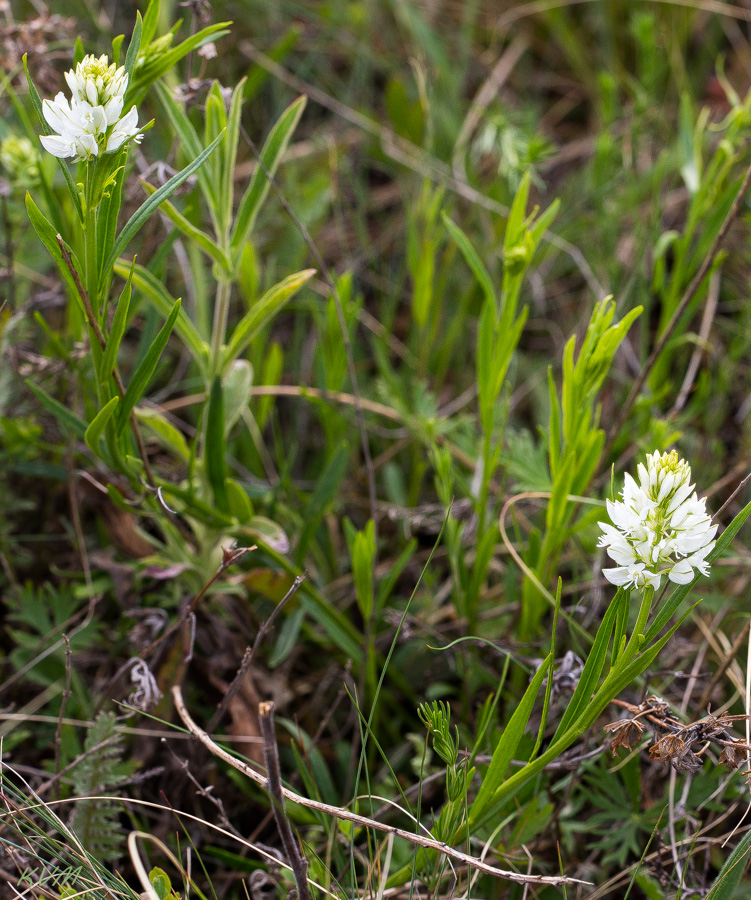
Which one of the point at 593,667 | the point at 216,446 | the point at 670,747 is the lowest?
the point at 670,747

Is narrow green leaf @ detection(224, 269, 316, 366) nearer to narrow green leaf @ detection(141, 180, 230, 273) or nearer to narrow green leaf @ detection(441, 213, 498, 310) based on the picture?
narrow green leaf @ detection(141, 180, 230, 273)

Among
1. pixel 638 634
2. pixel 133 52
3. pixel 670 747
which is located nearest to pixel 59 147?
pixel 133 52

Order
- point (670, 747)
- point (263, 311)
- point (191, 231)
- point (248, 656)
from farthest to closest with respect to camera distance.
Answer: point (263, 311)
point (191, 231)
point (248, 656)
point (670, 747)

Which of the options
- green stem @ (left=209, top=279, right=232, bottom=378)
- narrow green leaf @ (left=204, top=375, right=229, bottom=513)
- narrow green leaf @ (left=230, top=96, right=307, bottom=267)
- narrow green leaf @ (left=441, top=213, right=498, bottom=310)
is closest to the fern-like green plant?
narrow green leaf @ (left=204, top=375, right=229, bottom=513)

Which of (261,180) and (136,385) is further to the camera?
(261,180)

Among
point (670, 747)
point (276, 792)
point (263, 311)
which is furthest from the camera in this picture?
point (263, 311)

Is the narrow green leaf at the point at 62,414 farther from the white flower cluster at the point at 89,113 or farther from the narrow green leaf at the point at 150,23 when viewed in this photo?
the narrow green leaf at the point at 150,23

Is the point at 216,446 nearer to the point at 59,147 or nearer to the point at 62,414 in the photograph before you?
the point at 62,414
